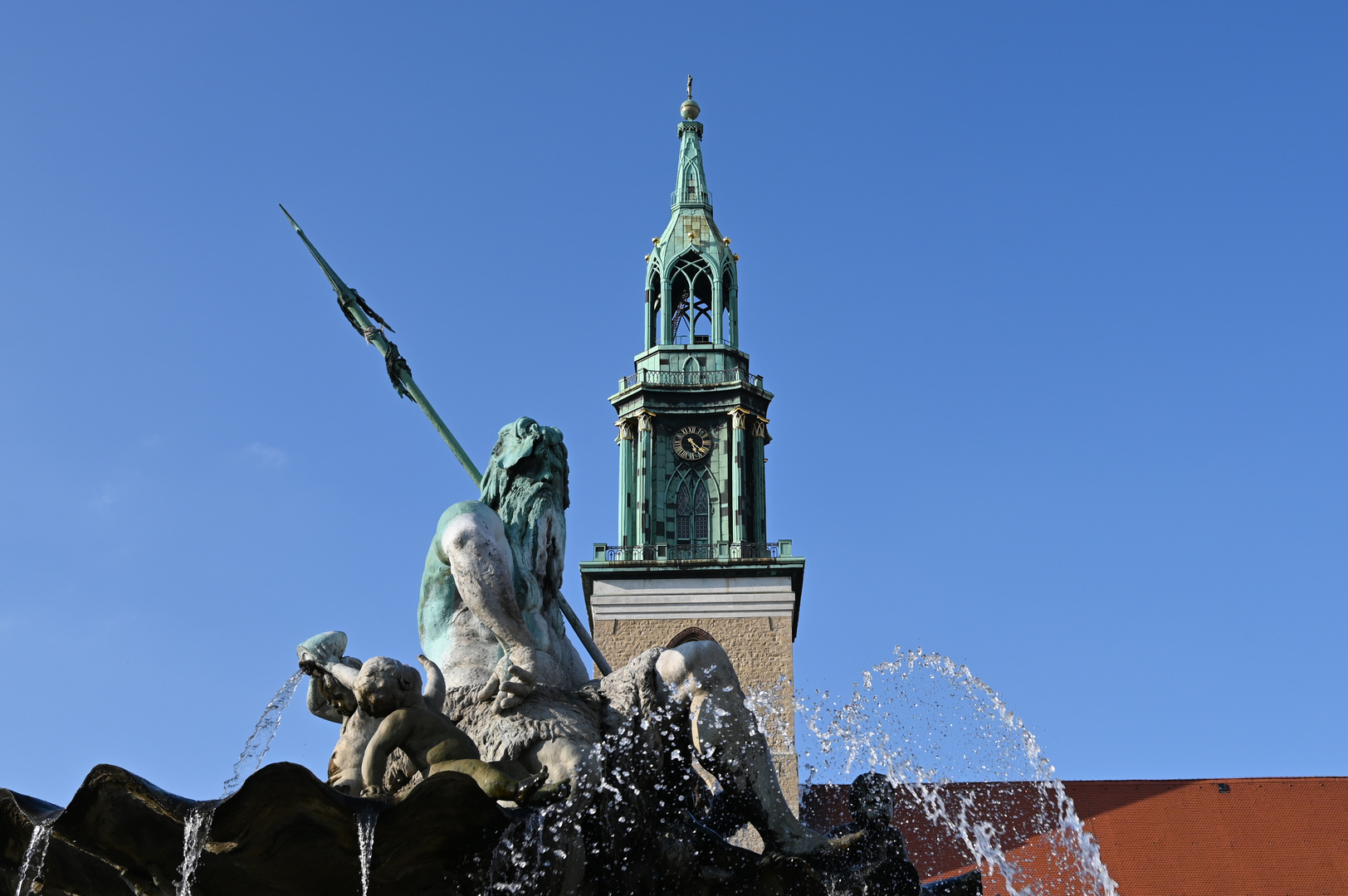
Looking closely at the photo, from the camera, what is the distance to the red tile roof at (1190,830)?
33.8m

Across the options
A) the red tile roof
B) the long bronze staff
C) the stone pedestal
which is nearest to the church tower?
the stone pedestal

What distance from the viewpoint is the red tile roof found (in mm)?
33750

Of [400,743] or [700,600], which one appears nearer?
[400,743]

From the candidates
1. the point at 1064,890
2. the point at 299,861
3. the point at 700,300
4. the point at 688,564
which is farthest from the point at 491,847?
the point at 700,300

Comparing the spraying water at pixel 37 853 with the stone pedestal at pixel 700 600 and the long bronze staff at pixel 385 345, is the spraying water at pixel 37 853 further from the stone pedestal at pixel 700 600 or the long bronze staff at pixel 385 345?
the stone pedestal at pixel 700 600

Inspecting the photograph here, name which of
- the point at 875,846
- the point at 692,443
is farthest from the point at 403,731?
the point at 692,443

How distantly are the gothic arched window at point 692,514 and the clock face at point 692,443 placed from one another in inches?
34.2

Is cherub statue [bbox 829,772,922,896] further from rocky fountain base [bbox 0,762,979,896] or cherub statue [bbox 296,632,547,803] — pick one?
cherub statue [bbox 296,632,547,803]

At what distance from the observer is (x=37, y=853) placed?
4965mm

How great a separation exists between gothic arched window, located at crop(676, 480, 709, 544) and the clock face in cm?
87

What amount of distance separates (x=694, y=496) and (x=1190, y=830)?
17144mm

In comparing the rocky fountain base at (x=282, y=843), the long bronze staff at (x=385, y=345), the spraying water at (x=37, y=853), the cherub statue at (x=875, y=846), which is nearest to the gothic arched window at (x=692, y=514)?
the long bronze staff at (x=385, y=345)

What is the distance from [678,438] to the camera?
48562mm

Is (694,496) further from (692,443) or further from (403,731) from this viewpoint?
(403,731)
